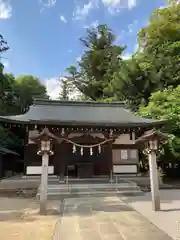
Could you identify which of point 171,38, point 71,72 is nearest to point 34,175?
point 171,38

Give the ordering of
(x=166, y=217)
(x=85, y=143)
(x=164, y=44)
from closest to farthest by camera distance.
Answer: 1. (x=166, y=217)
2. (x=85, y=143)
3. (x=164, y=44)

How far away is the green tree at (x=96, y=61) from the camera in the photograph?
30297 mm

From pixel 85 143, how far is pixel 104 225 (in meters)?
7.79

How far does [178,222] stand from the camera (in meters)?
5.42

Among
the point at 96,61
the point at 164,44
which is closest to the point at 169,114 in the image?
the point at 164,44

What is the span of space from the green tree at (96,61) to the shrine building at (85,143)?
53.2 ft

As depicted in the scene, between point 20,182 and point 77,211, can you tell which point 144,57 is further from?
point 77,211

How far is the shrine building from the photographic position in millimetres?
12055

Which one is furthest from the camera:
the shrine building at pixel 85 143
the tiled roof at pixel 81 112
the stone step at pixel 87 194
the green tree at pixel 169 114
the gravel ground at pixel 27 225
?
the green tree at pixel 169 114

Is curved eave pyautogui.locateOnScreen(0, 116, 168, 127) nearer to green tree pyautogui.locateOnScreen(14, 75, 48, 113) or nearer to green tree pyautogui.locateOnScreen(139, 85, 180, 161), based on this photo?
green tree pyautogui.locateOnScreen(139, 85, 180, 161)

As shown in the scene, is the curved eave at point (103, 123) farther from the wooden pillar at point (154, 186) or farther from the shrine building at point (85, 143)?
the wooden pillar at point (154, 186)

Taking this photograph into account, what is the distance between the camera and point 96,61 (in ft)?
103

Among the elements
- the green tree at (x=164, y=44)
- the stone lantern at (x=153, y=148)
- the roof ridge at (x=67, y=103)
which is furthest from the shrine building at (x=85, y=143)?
the green tree at (x=164, y=44)

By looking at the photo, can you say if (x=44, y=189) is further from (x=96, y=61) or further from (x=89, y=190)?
(x=96, y=61)
